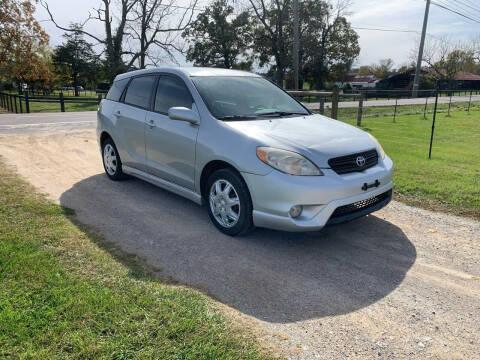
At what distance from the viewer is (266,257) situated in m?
4.04

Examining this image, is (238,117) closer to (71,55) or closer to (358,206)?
(358,206)

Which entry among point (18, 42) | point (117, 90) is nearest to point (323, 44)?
point (18, 42)

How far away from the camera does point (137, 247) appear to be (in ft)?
13.7

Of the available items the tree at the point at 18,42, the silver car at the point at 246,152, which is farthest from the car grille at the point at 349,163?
the tree at the point at 18,42

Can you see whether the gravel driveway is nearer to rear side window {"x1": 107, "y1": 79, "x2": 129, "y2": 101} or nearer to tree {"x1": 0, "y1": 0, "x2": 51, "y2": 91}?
rear side window {"x1": 107, "y1": 79, "x2": 129, "y2": 101}

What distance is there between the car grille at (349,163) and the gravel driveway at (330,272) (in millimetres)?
827

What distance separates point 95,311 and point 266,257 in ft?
5.67

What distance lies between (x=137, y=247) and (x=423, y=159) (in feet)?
22.2

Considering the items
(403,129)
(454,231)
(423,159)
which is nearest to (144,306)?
(454,231)

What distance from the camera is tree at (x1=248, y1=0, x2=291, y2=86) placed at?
4603 cm

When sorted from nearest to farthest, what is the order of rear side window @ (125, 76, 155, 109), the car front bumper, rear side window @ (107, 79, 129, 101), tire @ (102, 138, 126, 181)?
the car front bumper
rear side window @ (125, 76, 155, 109)
rear side window @ (107, 79, 129, 101)
tire @ (102, 138, 126, 181)

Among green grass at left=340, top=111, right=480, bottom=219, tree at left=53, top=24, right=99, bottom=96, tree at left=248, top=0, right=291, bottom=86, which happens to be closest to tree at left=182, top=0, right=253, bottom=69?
tree at left=248, top=0, right=291, bottom=86

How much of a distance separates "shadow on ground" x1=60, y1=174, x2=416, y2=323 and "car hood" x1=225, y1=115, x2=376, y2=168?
99 cm

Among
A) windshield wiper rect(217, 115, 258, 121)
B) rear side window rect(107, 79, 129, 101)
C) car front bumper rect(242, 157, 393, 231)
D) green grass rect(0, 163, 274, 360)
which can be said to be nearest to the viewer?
green grass rect(0, 163, 274, 360)
